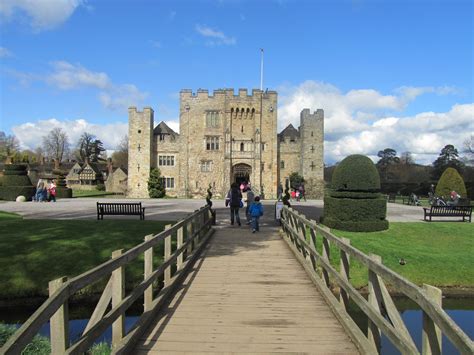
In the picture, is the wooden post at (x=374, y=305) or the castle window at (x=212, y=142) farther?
the castle window at (x=212, y=142)

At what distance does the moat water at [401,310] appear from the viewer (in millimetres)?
8305

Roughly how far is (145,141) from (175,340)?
4583 centimetres

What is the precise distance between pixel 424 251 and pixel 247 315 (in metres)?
11.9

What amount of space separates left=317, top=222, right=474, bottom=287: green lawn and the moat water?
167cm

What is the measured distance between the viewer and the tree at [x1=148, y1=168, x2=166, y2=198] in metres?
47.5

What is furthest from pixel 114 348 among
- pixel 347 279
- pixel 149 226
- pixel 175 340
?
pixel 149 226

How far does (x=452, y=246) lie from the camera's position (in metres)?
16.4

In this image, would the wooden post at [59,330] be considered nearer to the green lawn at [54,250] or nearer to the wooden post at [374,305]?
the wooden post at [374,305]

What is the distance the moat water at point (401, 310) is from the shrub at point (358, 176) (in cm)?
636

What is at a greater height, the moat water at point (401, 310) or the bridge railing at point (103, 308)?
the bridge railing at point (103, 308)

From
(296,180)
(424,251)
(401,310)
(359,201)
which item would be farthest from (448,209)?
(296,180)

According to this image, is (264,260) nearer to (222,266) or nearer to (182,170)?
(222,266)

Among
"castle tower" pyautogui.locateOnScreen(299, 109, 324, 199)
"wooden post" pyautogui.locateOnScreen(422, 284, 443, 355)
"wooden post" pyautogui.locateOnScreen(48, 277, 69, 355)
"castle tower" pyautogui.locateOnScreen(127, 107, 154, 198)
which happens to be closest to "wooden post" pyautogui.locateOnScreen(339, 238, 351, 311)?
"wooden post" pyautogui.locateOnScreen(422, 284, 443, 355)

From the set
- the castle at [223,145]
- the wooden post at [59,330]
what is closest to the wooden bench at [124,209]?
the wooden post at [59,330]
